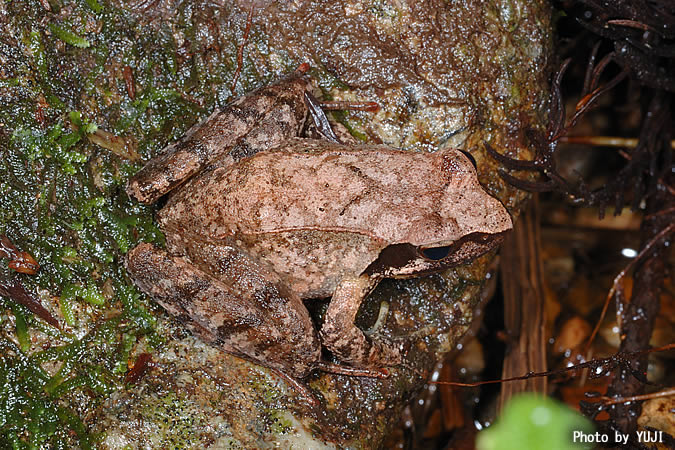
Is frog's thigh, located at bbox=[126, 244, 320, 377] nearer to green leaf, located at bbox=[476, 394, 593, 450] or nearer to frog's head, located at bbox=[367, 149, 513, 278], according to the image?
frog's head, located at bbox=[367, 149, 513, 278]

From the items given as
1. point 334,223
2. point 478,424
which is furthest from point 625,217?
point 334,223

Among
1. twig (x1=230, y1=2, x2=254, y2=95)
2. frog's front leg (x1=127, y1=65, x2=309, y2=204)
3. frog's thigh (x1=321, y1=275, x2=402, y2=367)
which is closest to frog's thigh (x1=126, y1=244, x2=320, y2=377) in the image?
frog's thigh (x1=321, y1=275, x2=402, y2=367)

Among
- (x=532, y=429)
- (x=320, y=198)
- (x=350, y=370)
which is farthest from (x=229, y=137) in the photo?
(x=532, y=429)

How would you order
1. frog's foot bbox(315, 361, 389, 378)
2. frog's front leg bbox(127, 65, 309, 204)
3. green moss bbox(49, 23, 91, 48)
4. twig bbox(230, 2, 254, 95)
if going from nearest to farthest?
frog's front leg bbox(127, 65, 309, 204)
frog's foot bbox(315, 361, 389, 378)
green moss bbox(49, 23, 91, 48)
twig bbox(230, 2, 254, 95)

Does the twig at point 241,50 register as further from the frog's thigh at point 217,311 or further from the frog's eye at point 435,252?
the frog's eye at point 435,252

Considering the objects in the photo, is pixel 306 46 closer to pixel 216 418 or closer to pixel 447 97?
pixel 447 97

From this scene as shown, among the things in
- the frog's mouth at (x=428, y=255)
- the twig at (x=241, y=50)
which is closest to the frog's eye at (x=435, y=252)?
the frog's mouth at (x=428, y=255)

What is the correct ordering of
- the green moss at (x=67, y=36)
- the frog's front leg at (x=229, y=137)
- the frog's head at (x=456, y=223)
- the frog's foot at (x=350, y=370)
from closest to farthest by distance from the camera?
the frog's head at (x=456, y=223) < the frog's front leg at (x=229, y=137) < the frog's foot at (x=350, y=370) < the green moss at (x=67, y=36)
